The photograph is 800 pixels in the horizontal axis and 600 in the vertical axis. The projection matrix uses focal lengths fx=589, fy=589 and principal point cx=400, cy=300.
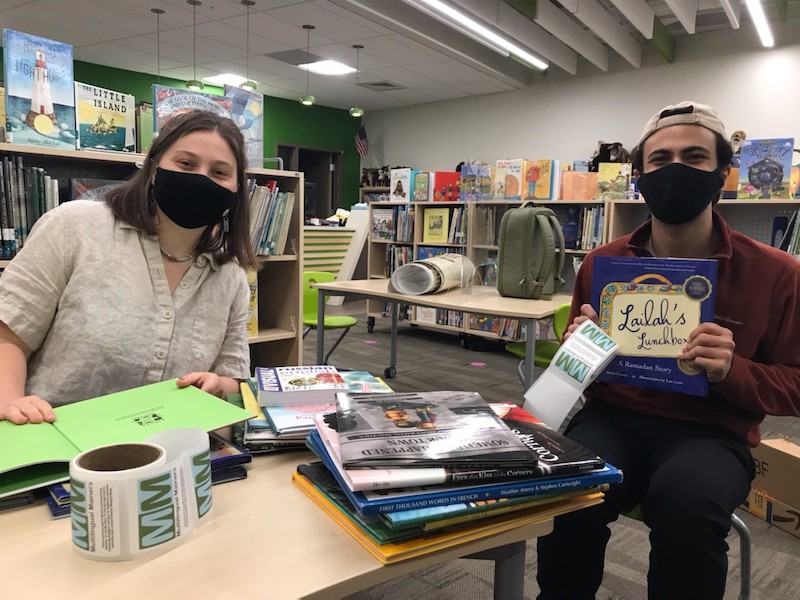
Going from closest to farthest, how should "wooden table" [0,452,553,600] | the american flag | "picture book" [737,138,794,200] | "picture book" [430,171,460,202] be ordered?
"wooden table" [0,452,553,600] → "picture book" [737,138,794,200] → "picture book" [430,171,460,202] → the american flag

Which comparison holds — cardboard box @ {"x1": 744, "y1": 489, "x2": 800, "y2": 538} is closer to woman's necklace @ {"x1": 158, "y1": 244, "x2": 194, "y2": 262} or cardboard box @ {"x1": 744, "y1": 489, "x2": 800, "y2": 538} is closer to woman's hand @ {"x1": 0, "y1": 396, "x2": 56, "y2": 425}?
woman's necklace @ {"x1": 158, "y1": 244, "x2": 194, "y2": 262}

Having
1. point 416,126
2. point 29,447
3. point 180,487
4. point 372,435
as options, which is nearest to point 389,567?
point 372,435

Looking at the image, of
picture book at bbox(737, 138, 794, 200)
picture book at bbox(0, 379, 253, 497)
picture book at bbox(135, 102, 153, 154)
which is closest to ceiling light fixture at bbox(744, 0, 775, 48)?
picture book at bbox(737, 138, 794, 200)

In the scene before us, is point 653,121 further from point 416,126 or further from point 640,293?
point 416,126

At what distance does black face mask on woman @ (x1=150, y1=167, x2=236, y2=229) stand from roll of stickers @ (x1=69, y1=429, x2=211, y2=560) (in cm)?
80

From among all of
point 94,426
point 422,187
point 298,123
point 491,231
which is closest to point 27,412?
point 94,426

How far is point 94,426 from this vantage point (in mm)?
946

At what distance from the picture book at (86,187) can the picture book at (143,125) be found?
234mm

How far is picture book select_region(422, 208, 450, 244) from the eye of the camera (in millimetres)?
5727

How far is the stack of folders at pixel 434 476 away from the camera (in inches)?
28.6

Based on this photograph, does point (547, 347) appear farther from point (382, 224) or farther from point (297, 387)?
point (382, 224)

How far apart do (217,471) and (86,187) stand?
1.99 meters

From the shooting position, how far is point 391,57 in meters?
7.35

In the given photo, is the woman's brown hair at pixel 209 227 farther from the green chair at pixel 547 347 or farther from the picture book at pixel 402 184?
the picture book at pixel 402 184
